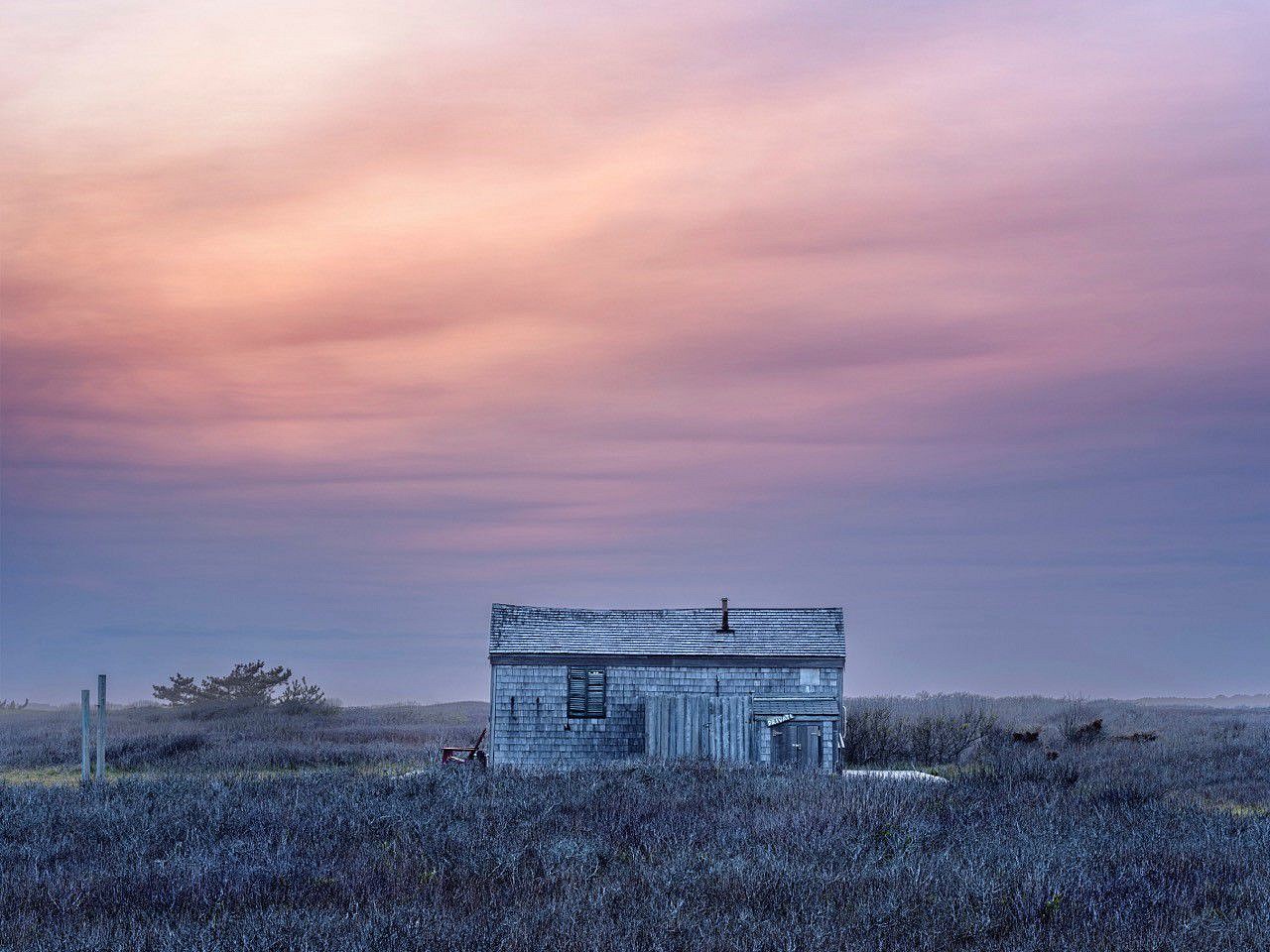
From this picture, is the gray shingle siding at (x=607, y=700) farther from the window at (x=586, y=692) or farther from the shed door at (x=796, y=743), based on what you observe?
the shed door at (x=796, y=743)

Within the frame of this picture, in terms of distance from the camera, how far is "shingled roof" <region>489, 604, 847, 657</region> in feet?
95.7

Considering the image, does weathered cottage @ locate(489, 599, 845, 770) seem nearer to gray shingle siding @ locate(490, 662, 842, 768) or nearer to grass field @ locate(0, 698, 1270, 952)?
gray shingle siding @ locate(490, 662, 842, 768)

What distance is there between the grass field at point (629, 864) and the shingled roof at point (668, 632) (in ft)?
22.3

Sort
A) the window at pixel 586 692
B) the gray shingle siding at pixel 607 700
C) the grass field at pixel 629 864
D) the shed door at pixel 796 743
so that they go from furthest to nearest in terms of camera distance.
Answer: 1. the window at pixel 586 692
2. the gray shingle siding at pixel 607 700
3. the shed door at pixel 796 743
4. the grass field at pixel 629 864

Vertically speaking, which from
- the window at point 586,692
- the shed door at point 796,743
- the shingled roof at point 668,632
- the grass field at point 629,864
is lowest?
the shed door at point 796,743

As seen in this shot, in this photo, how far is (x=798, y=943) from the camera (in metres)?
9.49

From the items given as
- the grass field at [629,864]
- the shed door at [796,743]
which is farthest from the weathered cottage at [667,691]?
the grass field at [629,864]

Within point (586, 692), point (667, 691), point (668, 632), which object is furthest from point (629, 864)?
point (668, 632)

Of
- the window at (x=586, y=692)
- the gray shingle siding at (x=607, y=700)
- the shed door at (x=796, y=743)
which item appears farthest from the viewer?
the window at (x=586, y=692)

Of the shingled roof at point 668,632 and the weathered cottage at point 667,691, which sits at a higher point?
the shingled roof at point 668,632

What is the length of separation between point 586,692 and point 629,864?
16.5 meters

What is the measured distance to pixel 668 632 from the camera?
2984 centimetres

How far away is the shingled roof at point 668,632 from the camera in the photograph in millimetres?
29156

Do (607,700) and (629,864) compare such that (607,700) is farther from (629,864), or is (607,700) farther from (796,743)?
(629,864)
